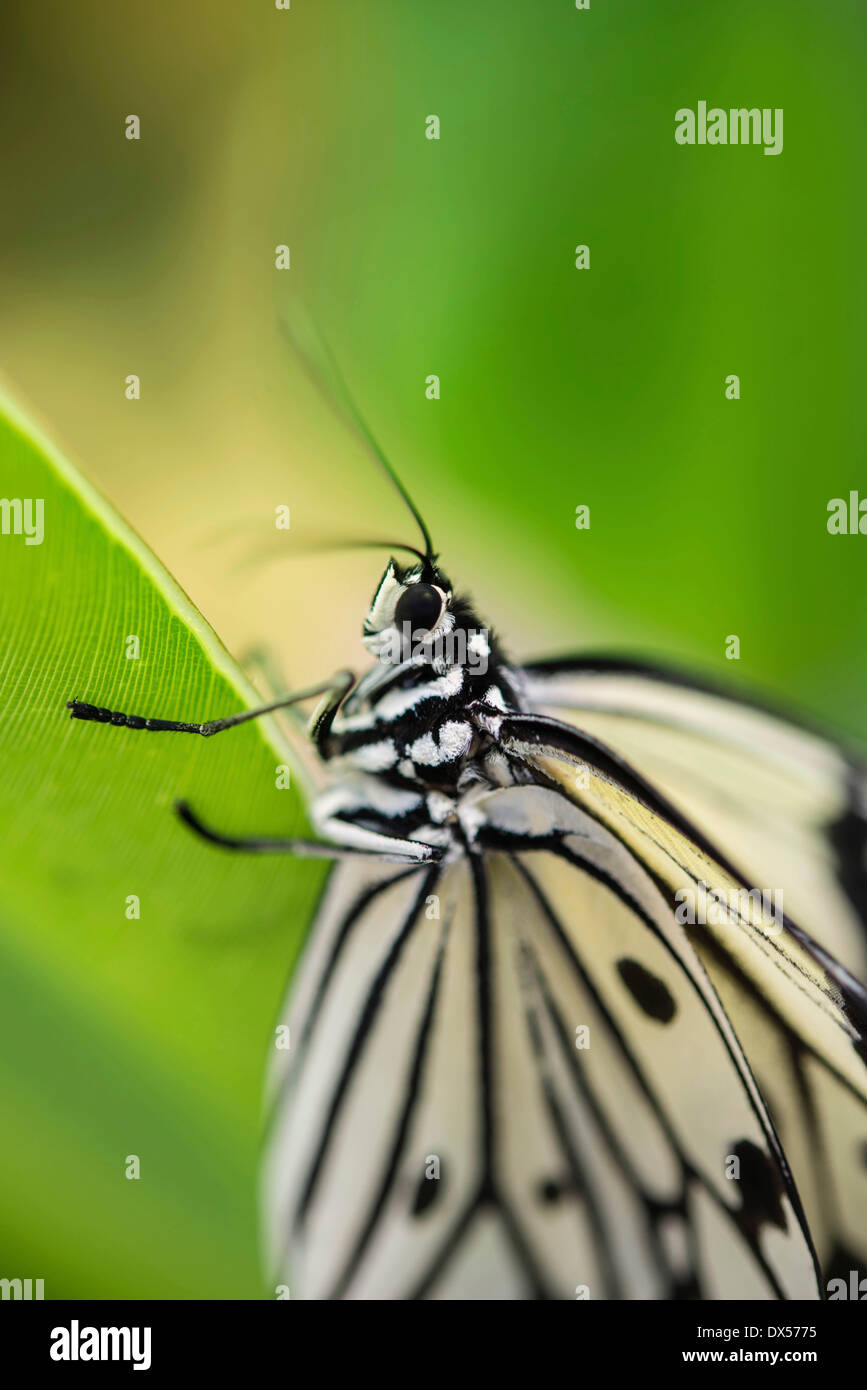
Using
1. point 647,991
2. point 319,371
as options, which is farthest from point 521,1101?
point 319,371

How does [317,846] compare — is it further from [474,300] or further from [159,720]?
[474,300]

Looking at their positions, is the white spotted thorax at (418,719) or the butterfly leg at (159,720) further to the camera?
the white spotted thorax at (418,719)

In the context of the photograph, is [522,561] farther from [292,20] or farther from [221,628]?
[292,20]

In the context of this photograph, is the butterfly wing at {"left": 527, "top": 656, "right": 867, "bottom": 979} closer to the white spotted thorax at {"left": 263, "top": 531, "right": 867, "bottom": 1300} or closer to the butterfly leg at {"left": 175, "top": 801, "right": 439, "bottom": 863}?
the white spotted thorax at {"left": 263, "top": 531, "right": 867, "bottom": 1300}

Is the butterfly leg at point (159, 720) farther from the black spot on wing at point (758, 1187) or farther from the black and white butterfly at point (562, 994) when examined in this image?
the black spot on wing at point (758, 1187)

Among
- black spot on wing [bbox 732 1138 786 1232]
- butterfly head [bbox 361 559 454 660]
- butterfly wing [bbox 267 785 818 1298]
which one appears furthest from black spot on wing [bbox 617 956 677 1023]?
butterfly head [bbox 361 559 454 660]

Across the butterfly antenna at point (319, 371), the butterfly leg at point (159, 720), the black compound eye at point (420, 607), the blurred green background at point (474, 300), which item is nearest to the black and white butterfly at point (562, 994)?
the black compound eye at point (420, 607)

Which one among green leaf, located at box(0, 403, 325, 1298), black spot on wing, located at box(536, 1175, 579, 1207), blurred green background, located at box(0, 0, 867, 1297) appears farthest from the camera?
blurred green background, located at box(0, 0, 867, 1297)
